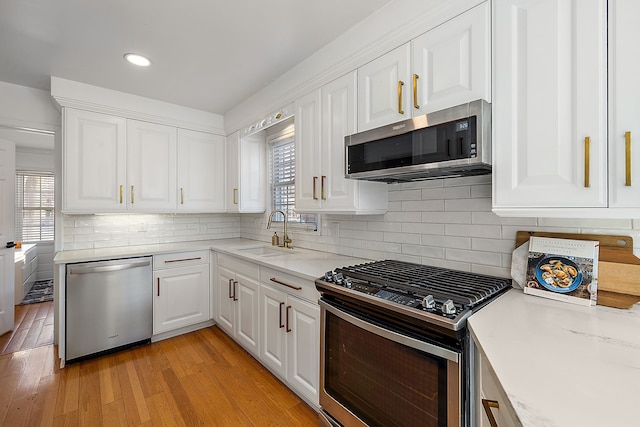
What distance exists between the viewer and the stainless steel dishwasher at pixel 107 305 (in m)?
2.45

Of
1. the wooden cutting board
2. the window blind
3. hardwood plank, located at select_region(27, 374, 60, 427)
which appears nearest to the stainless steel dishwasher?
hardwood plank, located at select_region(27, 374, 60, 427)

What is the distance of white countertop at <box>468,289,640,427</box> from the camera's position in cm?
55

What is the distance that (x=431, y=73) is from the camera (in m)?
1.45

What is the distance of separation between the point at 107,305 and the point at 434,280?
110 inches

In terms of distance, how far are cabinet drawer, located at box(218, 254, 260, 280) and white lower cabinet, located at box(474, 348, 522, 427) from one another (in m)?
1.72

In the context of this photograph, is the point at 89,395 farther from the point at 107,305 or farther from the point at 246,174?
the point at 246,174

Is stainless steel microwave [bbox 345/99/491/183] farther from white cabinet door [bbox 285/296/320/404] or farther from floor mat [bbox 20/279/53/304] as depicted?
floor mat [bbox 20/279/53/304]

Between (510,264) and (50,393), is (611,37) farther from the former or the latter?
(50,393)

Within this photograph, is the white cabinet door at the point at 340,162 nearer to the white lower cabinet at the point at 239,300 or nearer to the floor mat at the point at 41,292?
the white lower cabinet at the point at 239,300

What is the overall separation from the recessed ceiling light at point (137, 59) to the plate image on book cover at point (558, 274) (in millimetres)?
2921

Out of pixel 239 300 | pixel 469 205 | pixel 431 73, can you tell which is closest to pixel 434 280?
pixel 469 205

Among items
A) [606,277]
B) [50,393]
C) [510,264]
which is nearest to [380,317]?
[510,264]

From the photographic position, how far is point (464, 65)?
4.36 feet

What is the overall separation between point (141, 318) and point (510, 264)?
308 centimetres
